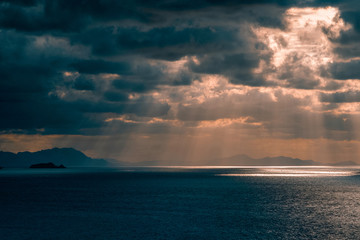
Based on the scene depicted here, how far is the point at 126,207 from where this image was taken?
284ft

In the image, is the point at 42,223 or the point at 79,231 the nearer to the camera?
the point at 79,231

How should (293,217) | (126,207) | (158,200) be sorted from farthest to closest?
(158,200) < (126,207) < (293,217)

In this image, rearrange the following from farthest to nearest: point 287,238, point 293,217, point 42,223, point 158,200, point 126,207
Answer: point 158,200 → point 126,207 → point 293,217 → point 42,223 → point 287,238

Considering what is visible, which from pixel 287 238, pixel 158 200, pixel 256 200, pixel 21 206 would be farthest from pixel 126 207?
pixel 287 238

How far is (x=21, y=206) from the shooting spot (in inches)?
3499

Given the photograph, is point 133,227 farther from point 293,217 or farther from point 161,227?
point 293,217

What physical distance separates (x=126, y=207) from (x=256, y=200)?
1349 inches

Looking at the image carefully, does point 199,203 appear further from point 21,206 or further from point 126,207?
point 21,206

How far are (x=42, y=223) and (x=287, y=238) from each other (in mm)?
38519

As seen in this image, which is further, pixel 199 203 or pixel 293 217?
pixel 199 203

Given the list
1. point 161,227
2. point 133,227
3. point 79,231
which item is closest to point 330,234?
point 161,227

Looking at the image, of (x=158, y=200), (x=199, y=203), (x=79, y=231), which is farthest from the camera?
(x=158, y=200)

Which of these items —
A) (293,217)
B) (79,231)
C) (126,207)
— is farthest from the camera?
(126,207)

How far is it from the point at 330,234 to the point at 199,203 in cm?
4132
